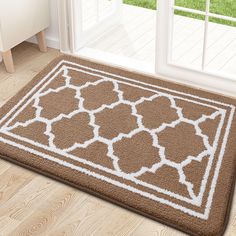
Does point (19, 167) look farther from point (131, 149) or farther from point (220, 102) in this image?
point (220, 102)

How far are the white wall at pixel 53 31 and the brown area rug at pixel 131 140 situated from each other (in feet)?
1.05

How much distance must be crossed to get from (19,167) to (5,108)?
53 centimetres

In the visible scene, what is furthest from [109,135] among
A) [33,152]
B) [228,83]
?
[228,83]

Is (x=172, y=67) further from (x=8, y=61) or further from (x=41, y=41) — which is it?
(x=8, y=61)

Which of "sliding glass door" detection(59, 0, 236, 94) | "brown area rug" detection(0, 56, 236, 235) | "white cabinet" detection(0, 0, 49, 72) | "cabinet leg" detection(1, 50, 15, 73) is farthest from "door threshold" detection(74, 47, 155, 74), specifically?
"cabinet leg" detection(1, 50, 15, 73)

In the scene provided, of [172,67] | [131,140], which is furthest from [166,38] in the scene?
[131,140]

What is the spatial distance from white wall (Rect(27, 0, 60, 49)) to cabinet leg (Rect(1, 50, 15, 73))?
406 millimetres

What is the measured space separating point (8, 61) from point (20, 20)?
0.27 metres

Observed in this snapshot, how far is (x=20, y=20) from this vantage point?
3334 mm

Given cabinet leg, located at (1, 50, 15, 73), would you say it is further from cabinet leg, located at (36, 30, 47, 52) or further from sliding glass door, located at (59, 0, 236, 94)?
sliding glass door, located at (59, 0, 236, 94)

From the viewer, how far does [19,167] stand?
264cm

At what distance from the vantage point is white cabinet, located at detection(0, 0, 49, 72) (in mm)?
3216

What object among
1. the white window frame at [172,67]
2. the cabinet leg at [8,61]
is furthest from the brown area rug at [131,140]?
the cabinet leg at [8,61]

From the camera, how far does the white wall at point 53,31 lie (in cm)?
356
